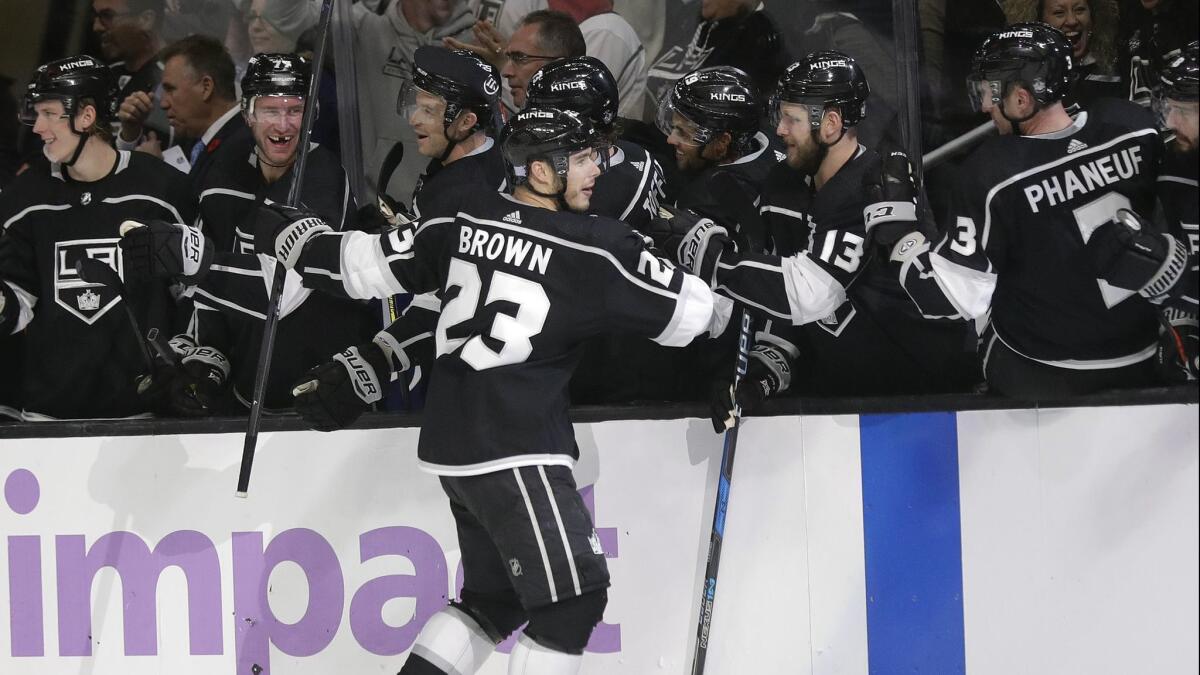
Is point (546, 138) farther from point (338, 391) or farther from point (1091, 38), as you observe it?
point (1091, 38)

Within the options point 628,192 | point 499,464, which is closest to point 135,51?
point 628,192

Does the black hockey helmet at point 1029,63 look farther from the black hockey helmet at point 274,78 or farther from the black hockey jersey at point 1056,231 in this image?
the black hockey helmet at point 274,78

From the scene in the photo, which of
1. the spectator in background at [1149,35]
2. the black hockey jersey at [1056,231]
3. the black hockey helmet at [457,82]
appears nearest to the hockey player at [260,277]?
the black hockey helmet at [457,82]

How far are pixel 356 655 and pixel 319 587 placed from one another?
0.67 feet

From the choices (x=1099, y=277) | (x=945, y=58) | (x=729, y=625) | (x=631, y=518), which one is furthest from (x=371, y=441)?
(x=945, y=58)

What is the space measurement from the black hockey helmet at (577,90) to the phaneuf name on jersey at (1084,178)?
1.25 m

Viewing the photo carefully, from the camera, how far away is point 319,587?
140 inches

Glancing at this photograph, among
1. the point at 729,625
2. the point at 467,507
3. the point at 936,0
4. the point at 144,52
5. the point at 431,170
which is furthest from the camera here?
the point at 144,52

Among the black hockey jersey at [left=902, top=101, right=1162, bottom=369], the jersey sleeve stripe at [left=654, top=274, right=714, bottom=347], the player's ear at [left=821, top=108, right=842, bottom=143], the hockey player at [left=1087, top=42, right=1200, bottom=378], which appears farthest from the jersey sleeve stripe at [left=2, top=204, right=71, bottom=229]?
the hockey player at [left=1087, top=42, right=1200, bottom=378]

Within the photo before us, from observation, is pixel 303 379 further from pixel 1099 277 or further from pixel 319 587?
pixel 1099 277

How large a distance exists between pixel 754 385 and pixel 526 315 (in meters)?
0.67

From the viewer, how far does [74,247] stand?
155 inches

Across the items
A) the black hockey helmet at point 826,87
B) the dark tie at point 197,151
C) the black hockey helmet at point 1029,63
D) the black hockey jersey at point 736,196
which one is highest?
the black hockey helmet at point 1029,63

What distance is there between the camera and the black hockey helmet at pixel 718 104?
3.69 m
